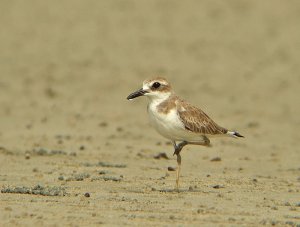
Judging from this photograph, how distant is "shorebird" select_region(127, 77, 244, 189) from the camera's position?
1068cm

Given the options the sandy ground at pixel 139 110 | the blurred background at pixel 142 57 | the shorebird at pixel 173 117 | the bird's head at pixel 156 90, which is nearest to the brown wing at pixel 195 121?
the shorebird at pixel 173 117

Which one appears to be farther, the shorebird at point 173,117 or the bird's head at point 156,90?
the bird's head at point 156,90

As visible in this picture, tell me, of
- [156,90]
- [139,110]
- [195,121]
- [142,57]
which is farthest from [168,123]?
[142,57]

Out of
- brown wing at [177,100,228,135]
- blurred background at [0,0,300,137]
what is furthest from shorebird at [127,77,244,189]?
blurred background at [0,0,300,137]

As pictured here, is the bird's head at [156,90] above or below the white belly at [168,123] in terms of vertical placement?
above

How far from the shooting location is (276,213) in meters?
9.56

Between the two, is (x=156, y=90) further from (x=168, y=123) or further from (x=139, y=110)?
(x=139, y=110)

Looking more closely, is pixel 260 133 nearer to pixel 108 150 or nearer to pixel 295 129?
pixel 295 129

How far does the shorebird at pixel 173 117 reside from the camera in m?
10.7

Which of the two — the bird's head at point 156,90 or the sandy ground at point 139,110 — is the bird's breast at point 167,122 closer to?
the bird's head at point 156,90

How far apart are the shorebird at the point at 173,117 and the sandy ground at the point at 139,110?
60 centimetres

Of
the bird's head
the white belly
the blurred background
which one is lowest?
the white belly

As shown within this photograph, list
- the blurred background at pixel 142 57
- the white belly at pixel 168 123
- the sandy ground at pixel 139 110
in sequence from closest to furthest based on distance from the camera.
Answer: the sandy ground at pixel 139 110 < the white belly at pixel 168 123 < the blurred background at pixel 142 57

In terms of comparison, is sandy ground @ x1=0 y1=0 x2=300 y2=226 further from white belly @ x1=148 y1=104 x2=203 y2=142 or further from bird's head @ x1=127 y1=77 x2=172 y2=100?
A: bird's head @ x1=127 y1=77 x2=172 y2=100
